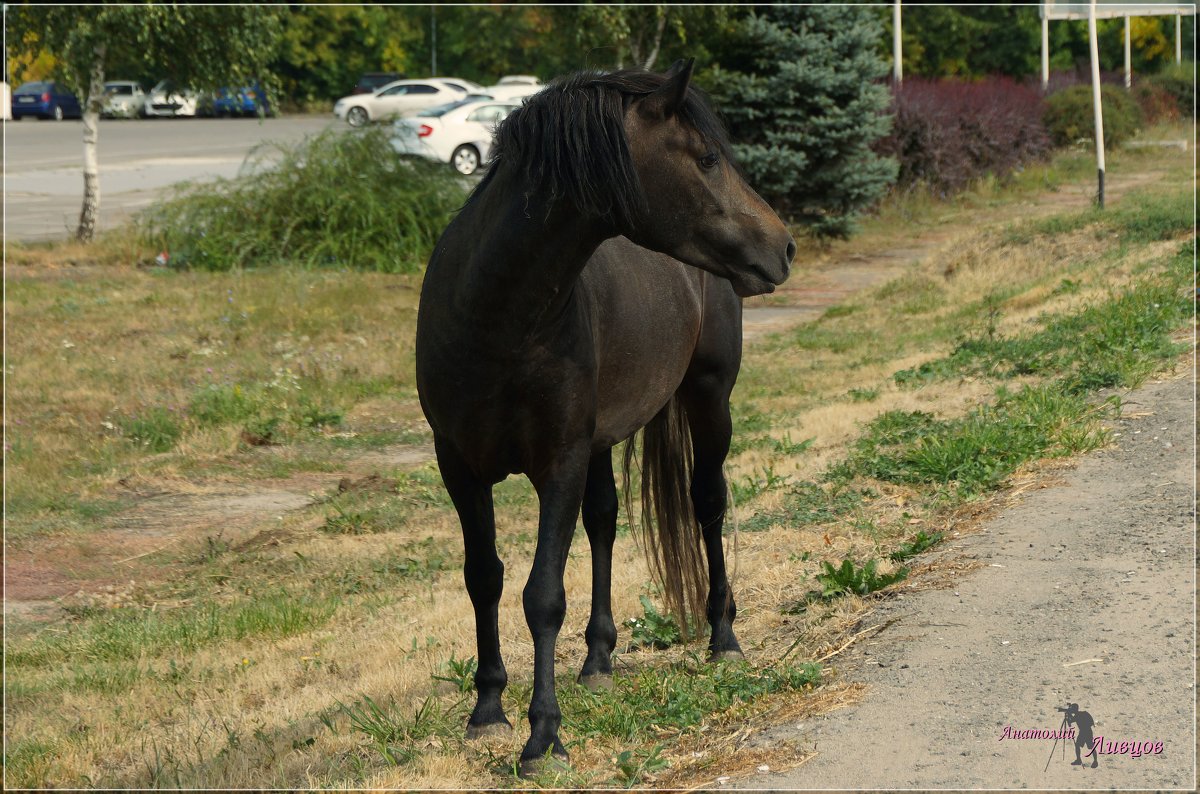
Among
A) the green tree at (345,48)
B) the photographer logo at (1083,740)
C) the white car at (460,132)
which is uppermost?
the green tree at (345,48)

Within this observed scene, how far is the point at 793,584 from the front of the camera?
6.31 metres

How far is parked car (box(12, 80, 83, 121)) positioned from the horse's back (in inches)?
2101

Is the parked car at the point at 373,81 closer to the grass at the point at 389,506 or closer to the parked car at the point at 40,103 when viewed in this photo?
the parked car at the point at 40,103

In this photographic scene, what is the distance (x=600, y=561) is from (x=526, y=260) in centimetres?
162

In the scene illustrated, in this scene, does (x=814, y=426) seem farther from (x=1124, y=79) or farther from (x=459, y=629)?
(x=1124, y=79)

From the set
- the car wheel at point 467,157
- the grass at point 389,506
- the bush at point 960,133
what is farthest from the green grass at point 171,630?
the car wheel at point 467,157

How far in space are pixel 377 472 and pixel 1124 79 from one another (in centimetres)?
4275

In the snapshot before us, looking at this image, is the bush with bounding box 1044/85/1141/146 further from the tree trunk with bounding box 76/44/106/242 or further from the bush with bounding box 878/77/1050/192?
the tree trunk with bounding box 76/44/106/242

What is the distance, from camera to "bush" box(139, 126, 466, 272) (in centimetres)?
1795

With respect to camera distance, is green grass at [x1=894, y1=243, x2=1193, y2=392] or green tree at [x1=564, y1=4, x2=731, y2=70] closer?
green grass at [x1=894, y1=243, x2=1193, y2=392]

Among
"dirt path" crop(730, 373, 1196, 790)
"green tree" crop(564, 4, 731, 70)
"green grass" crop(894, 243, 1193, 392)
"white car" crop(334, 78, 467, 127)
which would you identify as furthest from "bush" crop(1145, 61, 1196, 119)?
"dirt path" crop(730, 373, 1196, 790)

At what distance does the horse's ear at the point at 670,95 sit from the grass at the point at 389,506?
6.71 feet

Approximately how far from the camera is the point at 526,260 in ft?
13.4

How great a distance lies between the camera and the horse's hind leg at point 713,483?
5578 millimetres
